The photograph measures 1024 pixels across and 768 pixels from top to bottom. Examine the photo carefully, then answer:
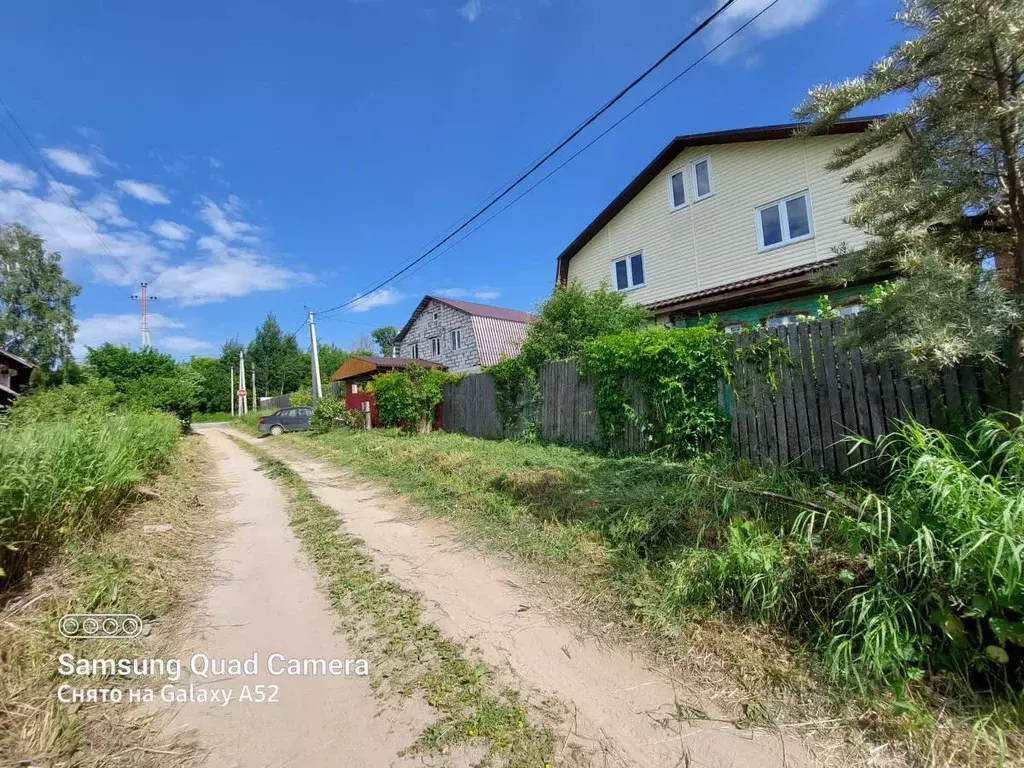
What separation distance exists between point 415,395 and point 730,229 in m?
10.8

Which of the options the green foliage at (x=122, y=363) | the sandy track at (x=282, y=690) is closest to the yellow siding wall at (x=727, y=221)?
the sandy track at (x=282, y=690)

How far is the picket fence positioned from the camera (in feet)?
11.8

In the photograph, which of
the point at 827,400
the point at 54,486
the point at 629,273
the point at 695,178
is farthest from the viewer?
the point at 629,273

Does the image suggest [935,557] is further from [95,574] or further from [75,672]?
[95,574]

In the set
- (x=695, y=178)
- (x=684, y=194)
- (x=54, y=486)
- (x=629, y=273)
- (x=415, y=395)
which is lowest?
(x=54, y=486)

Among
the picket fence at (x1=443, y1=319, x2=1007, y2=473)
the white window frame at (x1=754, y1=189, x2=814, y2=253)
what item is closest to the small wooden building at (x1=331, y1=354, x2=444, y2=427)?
the white window frame at (x1=754, y1=189, x2=814, y2=253)

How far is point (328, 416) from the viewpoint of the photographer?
702 inches

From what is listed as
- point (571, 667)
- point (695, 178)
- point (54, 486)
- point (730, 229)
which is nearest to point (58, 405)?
point (54, 486)

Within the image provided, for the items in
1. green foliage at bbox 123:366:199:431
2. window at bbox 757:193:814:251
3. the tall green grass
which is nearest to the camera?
the tall green grass

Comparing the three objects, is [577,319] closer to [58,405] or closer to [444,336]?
[58,405]

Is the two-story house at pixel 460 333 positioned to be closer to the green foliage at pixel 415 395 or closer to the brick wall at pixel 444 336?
the brick wall at pixel 444 336

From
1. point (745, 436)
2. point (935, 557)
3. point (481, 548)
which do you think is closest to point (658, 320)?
point (745, 436)

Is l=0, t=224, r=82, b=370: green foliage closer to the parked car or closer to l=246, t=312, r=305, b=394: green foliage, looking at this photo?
the parked car

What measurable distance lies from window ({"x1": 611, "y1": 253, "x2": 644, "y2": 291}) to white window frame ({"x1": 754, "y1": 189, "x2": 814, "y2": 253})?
3854 mm
